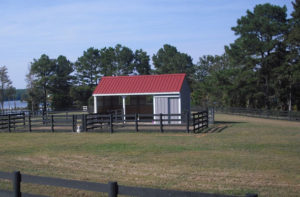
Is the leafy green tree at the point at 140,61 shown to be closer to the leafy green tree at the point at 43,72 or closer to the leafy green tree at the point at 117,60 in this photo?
the leafy green tree at the point at 117,60

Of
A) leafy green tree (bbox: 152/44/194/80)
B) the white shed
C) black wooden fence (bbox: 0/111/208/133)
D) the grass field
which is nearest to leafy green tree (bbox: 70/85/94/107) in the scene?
leafy green tree (bbox: 152/44/194/80)

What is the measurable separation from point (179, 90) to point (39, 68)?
174 feet

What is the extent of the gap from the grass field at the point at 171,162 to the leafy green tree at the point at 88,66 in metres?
57.7

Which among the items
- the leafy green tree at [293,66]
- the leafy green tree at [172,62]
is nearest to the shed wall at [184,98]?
the leafy green tree at [293,66]

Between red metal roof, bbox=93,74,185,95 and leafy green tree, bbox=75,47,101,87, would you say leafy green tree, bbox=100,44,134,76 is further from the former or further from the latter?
red metal roof, bbox=93,74,185,95

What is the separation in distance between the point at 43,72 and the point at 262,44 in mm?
47066

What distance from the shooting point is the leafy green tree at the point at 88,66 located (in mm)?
73438

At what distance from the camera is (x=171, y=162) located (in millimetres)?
10609

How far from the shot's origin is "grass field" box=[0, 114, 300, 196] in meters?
7.78

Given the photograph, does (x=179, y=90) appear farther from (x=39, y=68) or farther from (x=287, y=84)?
(x=39, y=68)

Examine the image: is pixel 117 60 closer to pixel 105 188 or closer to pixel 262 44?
pixel 262 44

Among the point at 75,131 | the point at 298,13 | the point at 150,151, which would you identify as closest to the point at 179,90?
the point at 75,131

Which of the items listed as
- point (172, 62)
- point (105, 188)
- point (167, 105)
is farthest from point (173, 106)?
point (172, 62)

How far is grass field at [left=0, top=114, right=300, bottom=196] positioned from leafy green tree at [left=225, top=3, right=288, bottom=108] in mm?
27959
